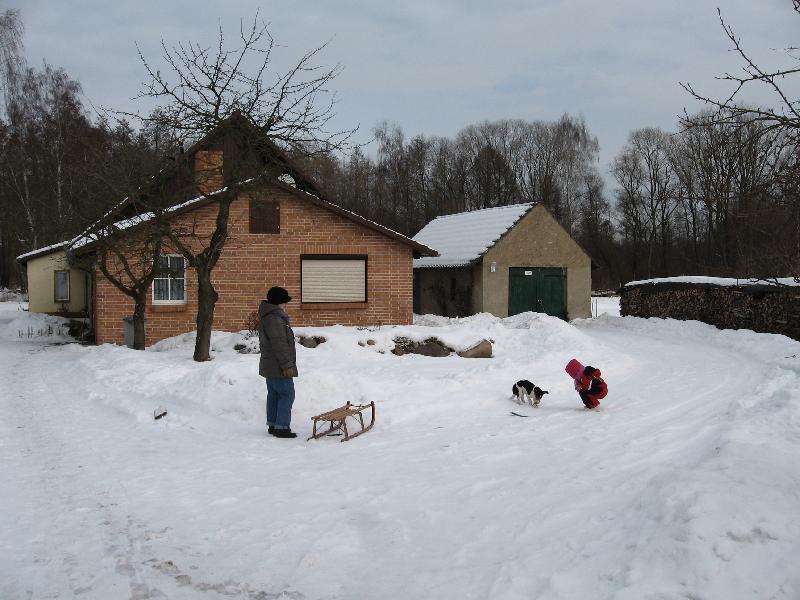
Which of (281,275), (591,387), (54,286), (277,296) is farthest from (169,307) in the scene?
(591,387)

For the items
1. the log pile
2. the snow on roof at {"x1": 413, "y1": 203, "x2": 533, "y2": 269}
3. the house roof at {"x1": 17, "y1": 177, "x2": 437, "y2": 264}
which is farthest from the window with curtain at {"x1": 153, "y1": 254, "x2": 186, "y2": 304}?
the log pile

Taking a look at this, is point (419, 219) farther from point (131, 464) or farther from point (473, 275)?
point (131, 464)

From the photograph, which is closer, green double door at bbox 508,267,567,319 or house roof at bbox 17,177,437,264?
house roof at bbox 17,177,437,264

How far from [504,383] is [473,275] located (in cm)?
1435

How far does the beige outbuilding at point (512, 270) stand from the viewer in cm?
2550

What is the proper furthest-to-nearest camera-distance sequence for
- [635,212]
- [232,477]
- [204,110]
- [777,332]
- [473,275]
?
[635,212], [473,275], [777,332], [204,110], [232,477]

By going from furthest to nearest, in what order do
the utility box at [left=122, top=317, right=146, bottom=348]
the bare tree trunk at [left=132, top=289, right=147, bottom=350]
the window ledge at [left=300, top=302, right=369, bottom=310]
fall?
the window ledge at [left=300, top=302, right=369, bottom=310]
the utility box at [left=122, top=317, right=146, bottom=348]
the bare tree trunk at [left=132, top=289, right=147, bottom=350]

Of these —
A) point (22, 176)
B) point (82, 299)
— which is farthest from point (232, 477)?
point (22, 176)

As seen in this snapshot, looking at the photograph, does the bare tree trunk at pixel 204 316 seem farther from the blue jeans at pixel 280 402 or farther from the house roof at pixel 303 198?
the blue jeans at pixel 280 402

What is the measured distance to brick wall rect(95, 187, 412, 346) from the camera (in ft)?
57.0

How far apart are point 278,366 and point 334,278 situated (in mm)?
10431

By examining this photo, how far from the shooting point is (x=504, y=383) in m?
11.8

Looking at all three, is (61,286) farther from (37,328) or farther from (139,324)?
(139,324)

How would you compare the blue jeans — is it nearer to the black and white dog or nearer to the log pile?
the black and white dog
